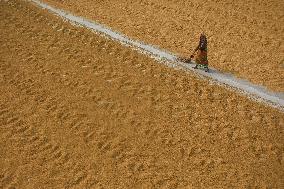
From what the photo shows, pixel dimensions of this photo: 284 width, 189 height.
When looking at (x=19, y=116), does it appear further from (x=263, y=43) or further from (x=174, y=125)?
(x=263, y=43)

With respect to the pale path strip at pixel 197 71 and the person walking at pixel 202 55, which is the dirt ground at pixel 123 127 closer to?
the pale path strip at pixel 197 71

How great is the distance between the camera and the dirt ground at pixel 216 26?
16.7 metres

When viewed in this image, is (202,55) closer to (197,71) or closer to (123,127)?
(197,71)

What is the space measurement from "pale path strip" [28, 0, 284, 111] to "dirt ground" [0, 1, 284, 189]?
19.1 inches

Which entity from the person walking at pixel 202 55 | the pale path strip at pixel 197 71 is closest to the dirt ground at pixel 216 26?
the pale path strip at pixel 197 71

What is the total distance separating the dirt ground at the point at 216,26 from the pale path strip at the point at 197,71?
0.54 m

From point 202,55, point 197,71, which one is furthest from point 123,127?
point 202,55

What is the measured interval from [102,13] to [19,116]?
33.4 ft

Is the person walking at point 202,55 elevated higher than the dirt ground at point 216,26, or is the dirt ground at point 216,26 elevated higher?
the person walking at point 202,55

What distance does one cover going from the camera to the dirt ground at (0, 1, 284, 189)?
11.0m

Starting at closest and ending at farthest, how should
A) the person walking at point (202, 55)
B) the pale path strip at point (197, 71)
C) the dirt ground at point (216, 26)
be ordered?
the pale path strip at point (197, 71), the person walking at point (202, 55), the dirt ground at point (216, 26)

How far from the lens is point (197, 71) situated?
614 inches

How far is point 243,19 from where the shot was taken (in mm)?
20781

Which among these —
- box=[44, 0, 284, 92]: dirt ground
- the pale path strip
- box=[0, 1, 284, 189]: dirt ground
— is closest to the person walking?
the pale path strip
